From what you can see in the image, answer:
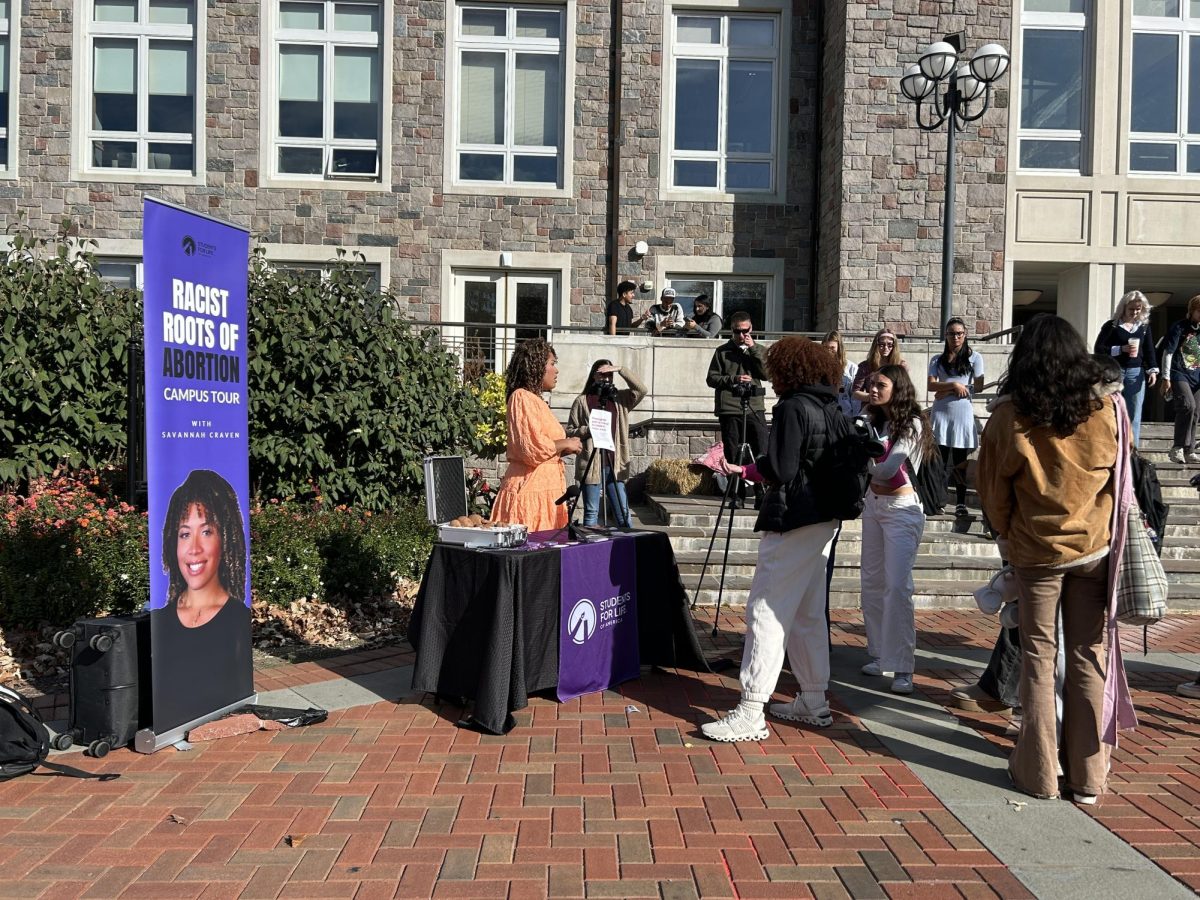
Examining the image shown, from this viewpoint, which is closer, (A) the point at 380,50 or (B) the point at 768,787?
(B) the point at 768,787

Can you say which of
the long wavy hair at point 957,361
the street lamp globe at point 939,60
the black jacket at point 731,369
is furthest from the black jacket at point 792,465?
the street lamp globe at point 939,60

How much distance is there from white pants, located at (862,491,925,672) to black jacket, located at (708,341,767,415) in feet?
12.8

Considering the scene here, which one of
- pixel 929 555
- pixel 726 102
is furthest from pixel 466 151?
pixel 929 555

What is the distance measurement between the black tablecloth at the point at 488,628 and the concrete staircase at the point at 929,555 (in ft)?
10.7

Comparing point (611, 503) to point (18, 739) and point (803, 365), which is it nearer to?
point (803, 365)

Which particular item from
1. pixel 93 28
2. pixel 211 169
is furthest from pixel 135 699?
pixel 93 28

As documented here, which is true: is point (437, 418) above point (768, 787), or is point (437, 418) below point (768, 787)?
above

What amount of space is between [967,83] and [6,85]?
1500 centimetres

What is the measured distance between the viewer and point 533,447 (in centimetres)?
573

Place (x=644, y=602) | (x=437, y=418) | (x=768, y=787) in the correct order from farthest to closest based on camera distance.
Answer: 1. (x=437, y=418)
2. (x=644, y=602)
3. (x=768, y=787)

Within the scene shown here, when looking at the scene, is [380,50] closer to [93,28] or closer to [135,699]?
[93,28]

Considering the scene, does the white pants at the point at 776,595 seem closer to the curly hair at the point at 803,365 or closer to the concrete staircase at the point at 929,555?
the curly hair at the point at 803,365

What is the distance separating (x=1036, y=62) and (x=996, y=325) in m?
4.66

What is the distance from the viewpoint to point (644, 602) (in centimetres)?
569
